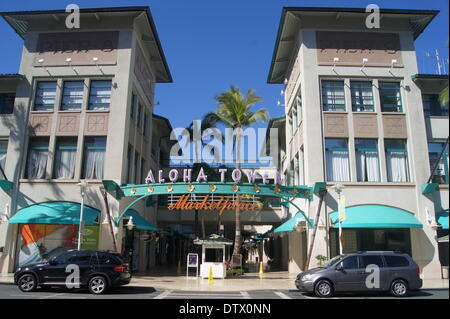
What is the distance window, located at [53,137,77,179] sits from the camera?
25000 mm

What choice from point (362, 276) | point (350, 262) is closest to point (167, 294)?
point (350, 262)

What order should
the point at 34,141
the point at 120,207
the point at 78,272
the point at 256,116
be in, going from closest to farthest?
the point at 78,272 → the point at 120,207 → the point at 34,141 → the point at 256,116

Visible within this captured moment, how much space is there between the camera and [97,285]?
15.7 m

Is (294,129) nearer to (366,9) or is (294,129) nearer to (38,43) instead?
(366,9)

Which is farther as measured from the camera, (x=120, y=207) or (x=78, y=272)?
(x=120, y=207)

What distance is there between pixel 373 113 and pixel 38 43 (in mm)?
22629

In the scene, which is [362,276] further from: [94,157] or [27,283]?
[94,157]

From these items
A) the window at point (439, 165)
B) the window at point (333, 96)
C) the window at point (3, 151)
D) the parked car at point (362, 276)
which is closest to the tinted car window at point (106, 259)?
the parked car at point (362, 276)

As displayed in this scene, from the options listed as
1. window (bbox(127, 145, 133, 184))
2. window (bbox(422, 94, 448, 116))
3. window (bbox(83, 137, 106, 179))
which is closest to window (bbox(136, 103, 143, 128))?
window (bbox(127, 145, 133, 184))

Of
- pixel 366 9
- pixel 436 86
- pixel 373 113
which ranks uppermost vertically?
pixel 366 9

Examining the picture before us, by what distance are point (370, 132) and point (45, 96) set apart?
21.3 meters

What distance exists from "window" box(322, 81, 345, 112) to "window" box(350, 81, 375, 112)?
727 millimetres

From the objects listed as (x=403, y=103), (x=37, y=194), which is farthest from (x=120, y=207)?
(x=403, y=103)

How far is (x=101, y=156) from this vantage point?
25.1 metres
